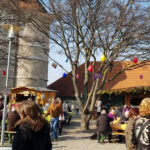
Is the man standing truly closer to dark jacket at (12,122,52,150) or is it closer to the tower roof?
the tower roof

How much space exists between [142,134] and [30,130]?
4.82 feet

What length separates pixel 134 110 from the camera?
589 centimetres

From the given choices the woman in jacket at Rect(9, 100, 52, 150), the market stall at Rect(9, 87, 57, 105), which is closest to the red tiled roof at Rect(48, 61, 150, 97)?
the market stall at Rect(9, 87, 57, 105)

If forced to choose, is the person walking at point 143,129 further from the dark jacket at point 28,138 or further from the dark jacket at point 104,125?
the dark jacket at point 104,125

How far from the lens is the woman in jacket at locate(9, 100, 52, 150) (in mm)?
2832

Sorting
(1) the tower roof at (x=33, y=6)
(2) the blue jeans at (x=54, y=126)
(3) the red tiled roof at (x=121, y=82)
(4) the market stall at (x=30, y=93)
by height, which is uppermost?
(1) the tower roof at (x=33, y=6)

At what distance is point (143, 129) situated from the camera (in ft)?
10.8

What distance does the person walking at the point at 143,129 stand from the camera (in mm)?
3246

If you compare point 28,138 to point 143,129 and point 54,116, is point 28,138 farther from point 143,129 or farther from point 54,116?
point 54,116

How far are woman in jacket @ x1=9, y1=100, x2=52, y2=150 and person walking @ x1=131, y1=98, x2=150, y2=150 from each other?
1232 mm

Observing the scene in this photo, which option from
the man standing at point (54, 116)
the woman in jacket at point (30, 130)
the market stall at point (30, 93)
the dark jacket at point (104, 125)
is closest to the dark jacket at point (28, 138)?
the woman in jacket at point (30, 130)

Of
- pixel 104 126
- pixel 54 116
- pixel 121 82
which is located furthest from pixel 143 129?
pixel 121 82

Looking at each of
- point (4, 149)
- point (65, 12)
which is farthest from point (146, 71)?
point (4, 149)

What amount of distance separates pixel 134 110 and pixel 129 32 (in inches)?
280
